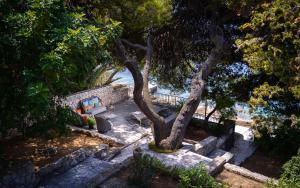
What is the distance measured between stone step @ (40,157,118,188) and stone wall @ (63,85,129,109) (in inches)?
251

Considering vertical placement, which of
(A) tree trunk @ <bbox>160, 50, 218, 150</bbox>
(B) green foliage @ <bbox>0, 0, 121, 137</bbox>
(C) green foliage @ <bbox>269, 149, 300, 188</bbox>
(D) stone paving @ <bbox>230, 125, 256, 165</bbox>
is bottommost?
(D) stone paving @ <bbox>230, 125, 256, 165</bbox>

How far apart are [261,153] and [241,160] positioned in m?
1.54

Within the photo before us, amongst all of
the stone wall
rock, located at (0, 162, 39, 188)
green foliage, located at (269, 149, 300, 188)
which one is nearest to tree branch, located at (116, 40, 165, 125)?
rock, located at (0, 162, 39, 188)

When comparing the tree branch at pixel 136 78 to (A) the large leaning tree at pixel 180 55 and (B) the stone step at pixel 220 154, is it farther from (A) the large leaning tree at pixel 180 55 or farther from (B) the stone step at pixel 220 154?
(B) the stone step at pixel 220 154

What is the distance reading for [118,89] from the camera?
1861 cm

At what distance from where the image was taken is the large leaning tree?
447 inches

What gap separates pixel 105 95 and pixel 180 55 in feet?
17.0

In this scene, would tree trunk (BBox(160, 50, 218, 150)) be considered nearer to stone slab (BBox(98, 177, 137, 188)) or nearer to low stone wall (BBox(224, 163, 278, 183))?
low stone wall (BBox(224, 163, 278, 183))

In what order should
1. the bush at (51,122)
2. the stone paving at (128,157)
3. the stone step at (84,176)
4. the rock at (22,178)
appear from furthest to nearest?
the stone paving at (128,157)
the stone step at (84,176)
the rock at (22,178)
the bush at (51,122)

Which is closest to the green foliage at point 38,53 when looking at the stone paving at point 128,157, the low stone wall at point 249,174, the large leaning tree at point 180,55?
the stone paving at point 128,157

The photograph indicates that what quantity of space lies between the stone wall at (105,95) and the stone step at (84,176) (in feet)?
20.9

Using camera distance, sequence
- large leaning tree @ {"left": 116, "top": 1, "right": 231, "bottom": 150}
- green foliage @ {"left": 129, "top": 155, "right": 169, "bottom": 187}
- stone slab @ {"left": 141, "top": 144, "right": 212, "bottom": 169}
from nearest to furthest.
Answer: green foliage @ {"left": 129, "top": 155, "right": 169, "bottom": 187}
stone slab @ {"left": 141, "top": 144, "right": 212, "bottom": 169}
large leaning tree @ {"left": 116, "top": 1, "right": 231, "bottom": 150}

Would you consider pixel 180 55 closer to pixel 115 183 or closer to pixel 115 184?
pixel 115 183

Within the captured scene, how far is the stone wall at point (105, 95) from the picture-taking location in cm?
1573
